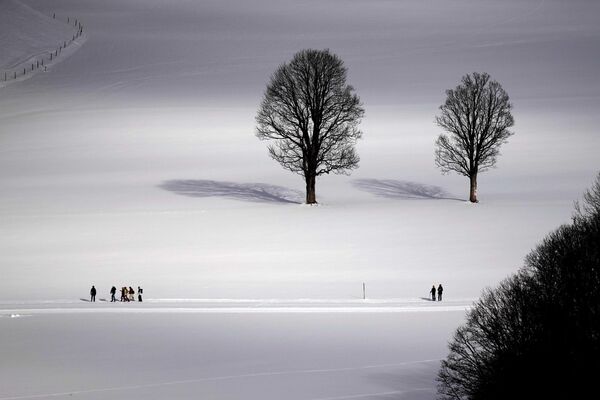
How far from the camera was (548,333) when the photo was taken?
26.1 metres

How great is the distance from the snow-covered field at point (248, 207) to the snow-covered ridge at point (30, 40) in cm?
67

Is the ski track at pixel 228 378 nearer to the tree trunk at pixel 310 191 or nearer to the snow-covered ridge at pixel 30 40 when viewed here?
the tree trunk at pixel 310 191

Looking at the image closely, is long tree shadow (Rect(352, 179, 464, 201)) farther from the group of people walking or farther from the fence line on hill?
the fence line on hill

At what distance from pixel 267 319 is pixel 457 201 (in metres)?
28.8

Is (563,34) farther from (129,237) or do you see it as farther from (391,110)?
(129,237)

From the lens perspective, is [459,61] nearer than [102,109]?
No

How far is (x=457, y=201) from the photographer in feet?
222

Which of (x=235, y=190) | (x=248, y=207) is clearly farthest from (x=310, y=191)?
(x=235, y=190)

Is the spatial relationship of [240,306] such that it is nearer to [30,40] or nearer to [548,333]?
[548,333]

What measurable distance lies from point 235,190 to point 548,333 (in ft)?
158

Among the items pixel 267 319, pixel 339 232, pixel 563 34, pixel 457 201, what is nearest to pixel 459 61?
pixel 563 34

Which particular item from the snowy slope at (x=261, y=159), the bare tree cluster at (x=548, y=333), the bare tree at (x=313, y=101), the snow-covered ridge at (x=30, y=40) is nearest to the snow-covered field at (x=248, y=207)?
the snowy slope at (x=261, y=159)

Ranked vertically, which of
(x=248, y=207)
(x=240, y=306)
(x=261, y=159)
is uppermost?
(x=261, y=159)

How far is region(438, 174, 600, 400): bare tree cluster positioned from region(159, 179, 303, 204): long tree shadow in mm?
39988
